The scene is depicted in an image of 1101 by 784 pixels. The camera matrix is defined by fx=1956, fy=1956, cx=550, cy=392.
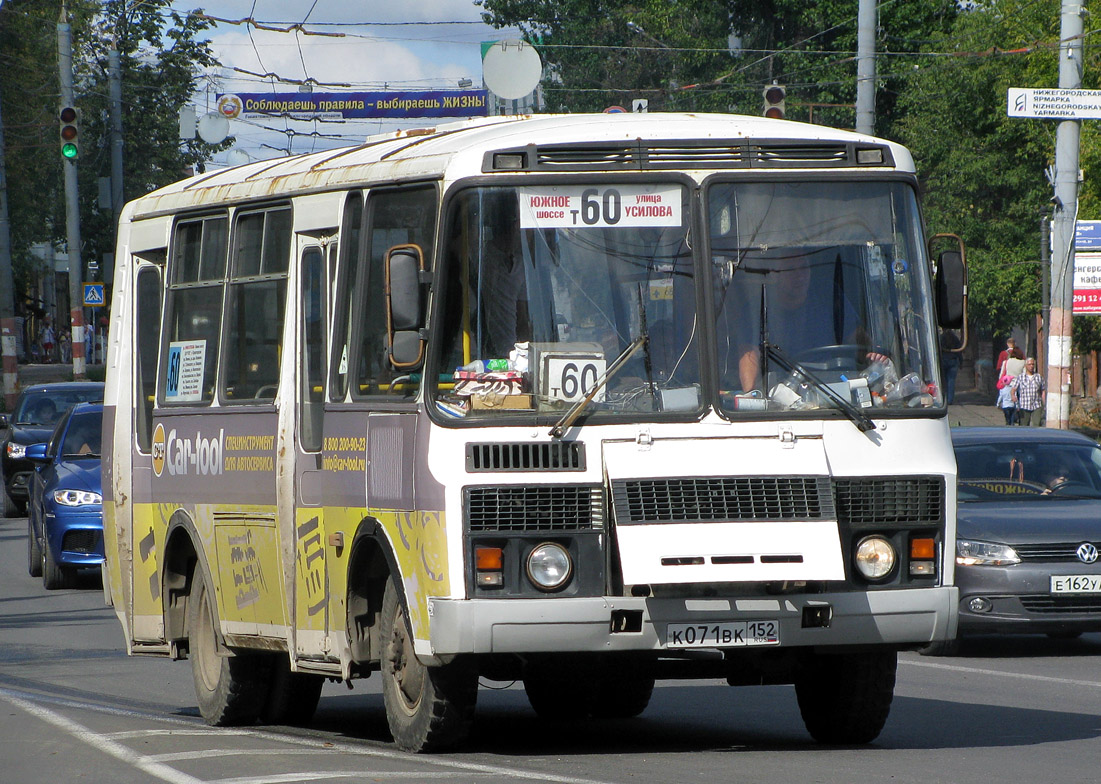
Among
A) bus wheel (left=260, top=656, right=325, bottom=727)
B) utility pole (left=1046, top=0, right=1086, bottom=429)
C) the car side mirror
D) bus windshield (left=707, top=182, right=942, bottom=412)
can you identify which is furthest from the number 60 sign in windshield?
utility pole (left=1046, top=0, right=1086, bottom=429)

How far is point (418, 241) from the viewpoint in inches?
320

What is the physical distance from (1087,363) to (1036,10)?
17300mm

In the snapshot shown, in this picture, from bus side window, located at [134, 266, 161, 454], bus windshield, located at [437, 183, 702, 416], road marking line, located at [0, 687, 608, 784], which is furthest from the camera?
bus side window, located at [134, 266, 161, 454]

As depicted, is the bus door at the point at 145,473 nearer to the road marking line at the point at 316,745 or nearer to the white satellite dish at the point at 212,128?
the road marking line at the point at 316,745

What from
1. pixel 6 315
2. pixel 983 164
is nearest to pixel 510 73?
pixel 6 315

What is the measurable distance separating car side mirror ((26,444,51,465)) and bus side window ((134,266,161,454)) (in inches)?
321

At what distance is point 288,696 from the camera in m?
10.5

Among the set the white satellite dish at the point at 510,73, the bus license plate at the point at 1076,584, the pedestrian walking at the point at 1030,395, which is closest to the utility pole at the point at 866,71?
the white satellite dish at the point at 510,73

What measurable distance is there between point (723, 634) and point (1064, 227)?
17471 mm

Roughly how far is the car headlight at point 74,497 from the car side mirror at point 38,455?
0.86 metres

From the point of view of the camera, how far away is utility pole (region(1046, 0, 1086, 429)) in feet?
77.9

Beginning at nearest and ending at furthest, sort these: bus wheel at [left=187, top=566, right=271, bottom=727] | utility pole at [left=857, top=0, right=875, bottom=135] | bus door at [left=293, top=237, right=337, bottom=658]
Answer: bus door at [left=293, top=237, right=337, bottom=658] < bus wheel at [left=187, top=566, right=271, bottom=727] < utility pole at [left=857, top=0, right=875, bottom=135]

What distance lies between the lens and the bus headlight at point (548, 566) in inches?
300

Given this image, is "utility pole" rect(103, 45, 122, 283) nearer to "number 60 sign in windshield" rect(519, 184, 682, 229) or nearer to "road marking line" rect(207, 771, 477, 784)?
"number 60 sign in windshield" rect(519, 184, 682, 229)
